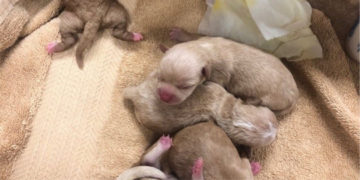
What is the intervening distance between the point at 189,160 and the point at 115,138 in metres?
0.47

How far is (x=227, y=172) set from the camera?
1882mm

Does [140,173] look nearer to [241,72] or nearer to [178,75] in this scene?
[178,75]

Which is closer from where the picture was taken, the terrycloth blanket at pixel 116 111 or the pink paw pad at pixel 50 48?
the terrycloth blanket at pixel 116 111

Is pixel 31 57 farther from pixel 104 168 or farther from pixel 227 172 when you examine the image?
pixel 227 172

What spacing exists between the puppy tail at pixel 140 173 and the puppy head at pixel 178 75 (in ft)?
1.18

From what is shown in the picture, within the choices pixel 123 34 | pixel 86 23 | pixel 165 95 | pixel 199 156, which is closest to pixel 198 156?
pixel 199 156

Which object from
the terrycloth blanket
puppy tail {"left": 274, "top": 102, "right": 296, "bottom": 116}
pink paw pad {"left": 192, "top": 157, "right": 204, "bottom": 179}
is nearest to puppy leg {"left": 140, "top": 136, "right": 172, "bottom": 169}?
the terrycloth blanket

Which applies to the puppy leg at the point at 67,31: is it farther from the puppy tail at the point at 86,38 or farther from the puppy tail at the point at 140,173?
the puppy tail at the point at 140,173

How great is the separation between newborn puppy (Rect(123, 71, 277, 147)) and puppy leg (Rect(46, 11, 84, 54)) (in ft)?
1.77

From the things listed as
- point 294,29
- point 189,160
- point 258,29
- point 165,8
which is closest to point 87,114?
point 189,160

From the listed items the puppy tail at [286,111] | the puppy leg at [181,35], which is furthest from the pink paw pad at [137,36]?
the puppy tail at [286,111]

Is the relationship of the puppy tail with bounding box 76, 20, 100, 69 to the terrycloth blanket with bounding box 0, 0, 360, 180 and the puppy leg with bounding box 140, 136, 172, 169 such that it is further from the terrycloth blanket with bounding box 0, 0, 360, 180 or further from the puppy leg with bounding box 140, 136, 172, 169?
the puppy leg with bounding box 140, 136, 172, 169

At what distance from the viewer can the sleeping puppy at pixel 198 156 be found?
1.89 m

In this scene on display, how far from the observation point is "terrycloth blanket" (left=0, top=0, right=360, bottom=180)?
206 centimetres
